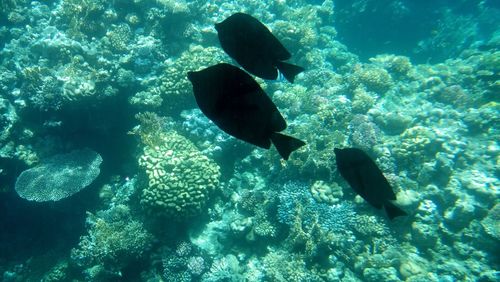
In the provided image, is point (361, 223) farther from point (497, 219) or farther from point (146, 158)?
point (146, 158)

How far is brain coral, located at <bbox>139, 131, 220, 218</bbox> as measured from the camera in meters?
6.44

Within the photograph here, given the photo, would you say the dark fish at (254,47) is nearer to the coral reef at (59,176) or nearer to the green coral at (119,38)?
the coral reef at (59,176)

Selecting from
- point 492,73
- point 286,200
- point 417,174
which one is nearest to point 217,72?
point 286,200

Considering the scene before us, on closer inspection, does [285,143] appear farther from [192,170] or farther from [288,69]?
[192,170]

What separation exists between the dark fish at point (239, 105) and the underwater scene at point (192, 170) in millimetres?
3804

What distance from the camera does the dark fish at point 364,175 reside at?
173 centimetres

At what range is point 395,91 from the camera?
36.2ft

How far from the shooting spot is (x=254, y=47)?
141 cm

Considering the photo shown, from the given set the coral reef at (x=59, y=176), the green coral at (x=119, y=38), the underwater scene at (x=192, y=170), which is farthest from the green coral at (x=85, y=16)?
the coral reef at (x=59, y=176)

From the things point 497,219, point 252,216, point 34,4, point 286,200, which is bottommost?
point 34,4

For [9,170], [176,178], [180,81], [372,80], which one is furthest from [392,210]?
[372,80]

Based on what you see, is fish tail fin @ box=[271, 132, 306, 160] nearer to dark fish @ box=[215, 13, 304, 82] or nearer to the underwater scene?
dark fish @ box=[215, 13, 304, 82]

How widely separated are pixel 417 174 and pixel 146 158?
6.67m

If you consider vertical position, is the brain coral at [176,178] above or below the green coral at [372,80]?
below
